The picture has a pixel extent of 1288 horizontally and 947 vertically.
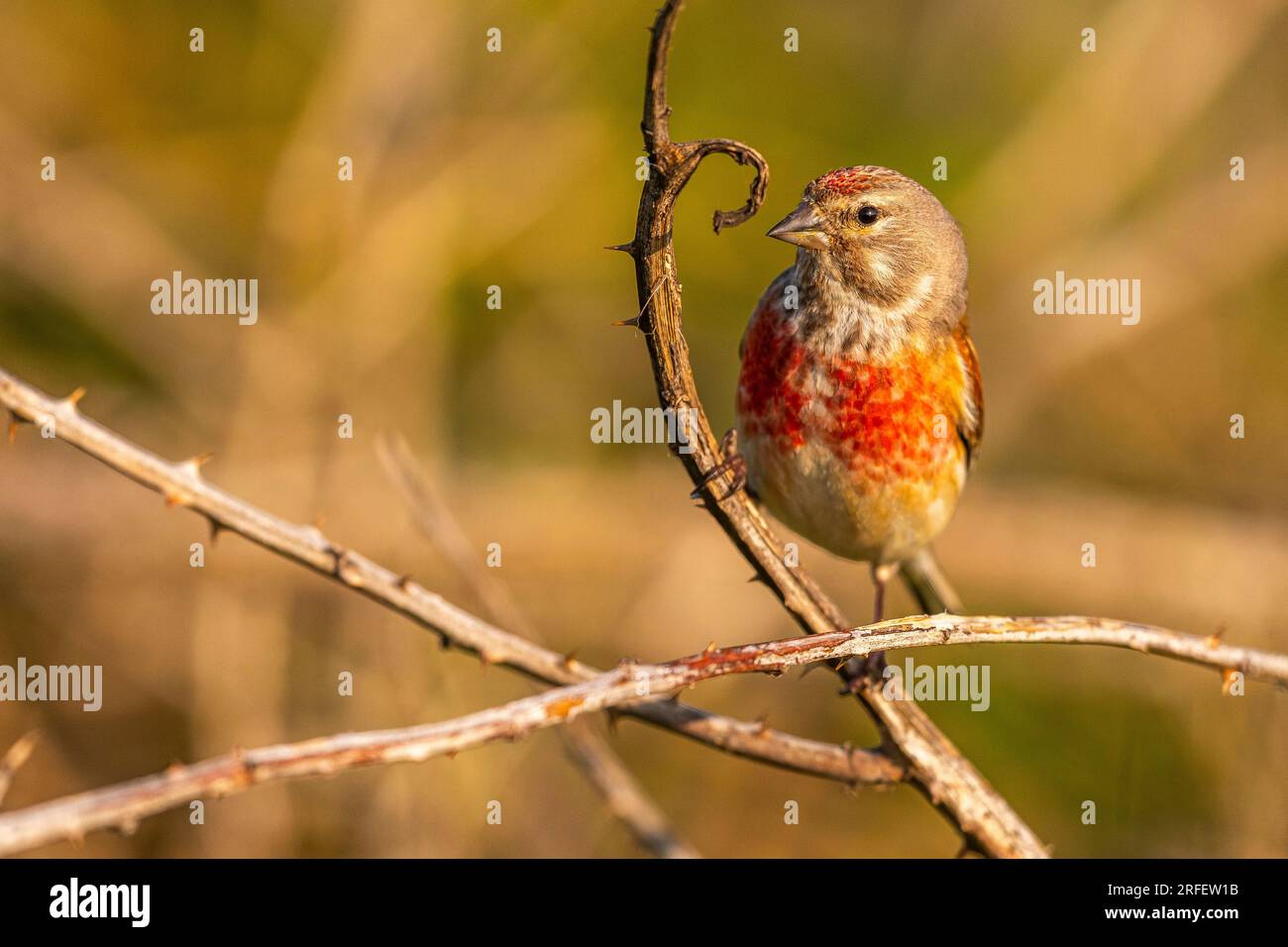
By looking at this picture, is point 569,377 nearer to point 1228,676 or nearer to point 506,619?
point 506,619

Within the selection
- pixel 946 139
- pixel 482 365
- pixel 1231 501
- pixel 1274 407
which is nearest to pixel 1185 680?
pixel 1231 501

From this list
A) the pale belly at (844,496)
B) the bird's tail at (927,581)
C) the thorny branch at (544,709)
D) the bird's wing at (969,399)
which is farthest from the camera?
the bird's tail at (927,581)

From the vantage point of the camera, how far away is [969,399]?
18.3 ft

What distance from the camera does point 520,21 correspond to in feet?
29.1

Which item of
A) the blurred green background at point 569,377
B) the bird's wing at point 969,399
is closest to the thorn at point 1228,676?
the bird's wing at point 969,399

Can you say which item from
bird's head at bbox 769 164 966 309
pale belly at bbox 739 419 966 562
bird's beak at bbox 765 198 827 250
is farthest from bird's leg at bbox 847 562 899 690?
bird's beak at bbox 765 198 827 250

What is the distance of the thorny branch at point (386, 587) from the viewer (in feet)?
10.9

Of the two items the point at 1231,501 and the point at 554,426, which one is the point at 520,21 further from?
the point at 1231,501

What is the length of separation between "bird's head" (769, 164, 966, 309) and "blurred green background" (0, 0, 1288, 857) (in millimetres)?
2849

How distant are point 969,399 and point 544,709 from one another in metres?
3.21

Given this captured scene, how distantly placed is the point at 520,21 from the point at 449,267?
6.16ft

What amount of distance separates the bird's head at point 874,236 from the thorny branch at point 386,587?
5.99 feet

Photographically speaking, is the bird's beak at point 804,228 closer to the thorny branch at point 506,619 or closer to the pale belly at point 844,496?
the pale belly at point 844,496

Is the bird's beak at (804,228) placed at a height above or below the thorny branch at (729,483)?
above
